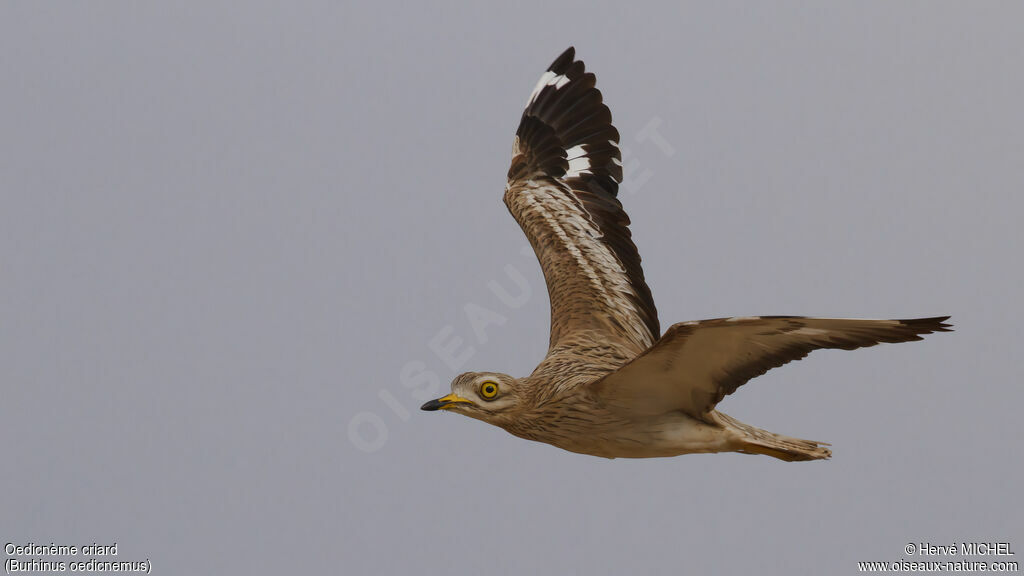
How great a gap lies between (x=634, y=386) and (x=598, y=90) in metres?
4.21

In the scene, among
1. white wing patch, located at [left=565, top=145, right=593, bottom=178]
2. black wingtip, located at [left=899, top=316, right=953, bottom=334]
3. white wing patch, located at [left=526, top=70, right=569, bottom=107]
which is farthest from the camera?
white wing patch, located at [left=526, top=70, right=569, bottom=107]

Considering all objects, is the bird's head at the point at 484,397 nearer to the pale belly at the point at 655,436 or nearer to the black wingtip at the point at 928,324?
the pale belly at the point at 655,436

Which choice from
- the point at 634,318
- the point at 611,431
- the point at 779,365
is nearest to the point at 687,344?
the point at 779,365

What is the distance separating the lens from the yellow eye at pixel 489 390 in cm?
827

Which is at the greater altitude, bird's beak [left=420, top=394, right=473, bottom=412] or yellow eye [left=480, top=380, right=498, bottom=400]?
yellow eye [left=480, top=380, right=498, bottom=400]

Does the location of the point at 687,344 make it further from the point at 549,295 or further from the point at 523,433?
the point at 549,295

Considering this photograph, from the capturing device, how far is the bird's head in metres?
8.26

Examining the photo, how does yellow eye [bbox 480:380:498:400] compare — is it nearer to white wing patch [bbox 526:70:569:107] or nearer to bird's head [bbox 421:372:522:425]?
bird's head [bbox 421:372:522:425]

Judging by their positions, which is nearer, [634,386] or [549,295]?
[634,386]

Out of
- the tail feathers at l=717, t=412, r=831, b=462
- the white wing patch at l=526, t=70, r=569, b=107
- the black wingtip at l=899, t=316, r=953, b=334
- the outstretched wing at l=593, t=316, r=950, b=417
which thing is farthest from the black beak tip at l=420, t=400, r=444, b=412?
the white wing patch at l=526, t=70, r=569, b=107

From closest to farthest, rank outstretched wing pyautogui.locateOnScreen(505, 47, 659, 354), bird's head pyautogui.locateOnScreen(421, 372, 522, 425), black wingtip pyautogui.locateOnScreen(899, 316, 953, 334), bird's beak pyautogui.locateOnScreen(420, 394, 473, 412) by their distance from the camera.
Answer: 1. black wingtip pyautogui.locateOnScreen(899, 316, 953, 334)
2. bird's beak pyautogui.locateOnScreen(420, 394, 473, 412)
3. bird's head pyautogui.locateOnScreen(421, 372, 522, 425)
4. outstretched wing pyautogui.locateOnScreen(505, 47, 659, 354)

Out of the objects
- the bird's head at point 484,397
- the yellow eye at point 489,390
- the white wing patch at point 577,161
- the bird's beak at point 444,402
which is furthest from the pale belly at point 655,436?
the white wing patch at point 577,161

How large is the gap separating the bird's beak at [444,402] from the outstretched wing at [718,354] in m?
0.94

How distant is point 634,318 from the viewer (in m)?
9.76
